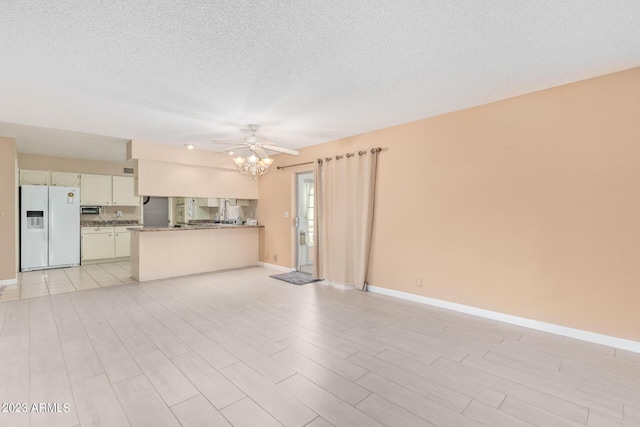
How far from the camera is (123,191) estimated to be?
7.53m

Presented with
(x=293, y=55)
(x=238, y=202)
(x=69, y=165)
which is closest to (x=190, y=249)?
(x=238, y=202)

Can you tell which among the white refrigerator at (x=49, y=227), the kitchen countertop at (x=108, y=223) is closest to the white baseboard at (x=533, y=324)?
the kitchen countertop at (x=108, y=223)

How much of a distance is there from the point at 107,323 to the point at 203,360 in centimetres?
163

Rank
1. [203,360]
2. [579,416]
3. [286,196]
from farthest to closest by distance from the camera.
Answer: [286,196] → [203,360] → [579,416]

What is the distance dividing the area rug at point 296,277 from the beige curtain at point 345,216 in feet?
0.76

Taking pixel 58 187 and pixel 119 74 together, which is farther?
pixel 58 187

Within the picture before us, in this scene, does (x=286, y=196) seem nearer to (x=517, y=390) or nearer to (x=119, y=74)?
(x=119, y=74)

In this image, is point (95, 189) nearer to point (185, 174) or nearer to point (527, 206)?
point (185, 174)

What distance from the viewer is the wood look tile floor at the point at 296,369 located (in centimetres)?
185

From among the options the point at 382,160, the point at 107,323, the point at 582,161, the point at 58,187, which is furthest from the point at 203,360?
the point at 58,187

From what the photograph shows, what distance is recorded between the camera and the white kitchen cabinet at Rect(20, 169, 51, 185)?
20.9 ft

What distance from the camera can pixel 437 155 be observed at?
399 centimetres

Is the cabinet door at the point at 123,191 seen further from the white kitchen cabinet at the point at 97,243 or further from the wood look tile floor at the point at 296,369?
the wood look tile floor at the point at 296,369

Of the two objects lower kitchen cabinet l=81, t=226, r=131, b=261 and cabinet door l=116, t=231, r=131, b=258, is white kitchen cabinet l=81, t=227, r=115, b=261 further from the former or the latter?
cabinet door l=116, t=231, r=131, b=258
